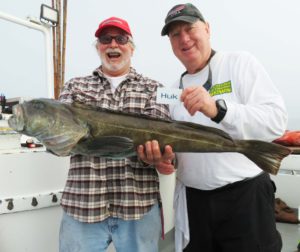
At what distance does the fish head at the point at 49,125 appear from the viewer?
2.47m

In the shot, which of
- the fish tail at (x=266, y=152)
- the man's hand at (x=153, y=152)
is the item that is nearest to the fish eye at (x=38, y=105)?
the man's hand at (x=153, y=152)

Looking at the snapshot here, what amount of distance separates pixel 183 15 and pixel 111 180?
5.40 ft

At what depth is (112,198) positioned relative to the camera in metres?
3.01

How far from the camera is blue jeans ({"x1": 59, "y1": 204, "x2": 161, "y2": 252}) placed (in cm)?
297

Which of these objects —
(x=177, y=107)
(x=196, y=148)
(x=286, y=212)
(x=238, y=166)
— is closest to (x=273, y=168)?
(x=238, y=166)

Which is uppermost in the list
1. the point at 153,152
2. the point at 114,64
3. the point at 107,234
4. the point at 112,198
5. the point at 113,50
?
the point at 113,50

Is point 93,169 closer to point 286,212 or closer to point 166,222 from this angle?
point 166,222

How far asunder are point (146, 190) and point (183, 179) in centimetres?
36

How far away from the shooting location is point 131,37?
3600 mm

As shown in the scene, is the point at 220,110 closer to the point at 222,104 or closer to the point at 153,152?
the point at 222,104

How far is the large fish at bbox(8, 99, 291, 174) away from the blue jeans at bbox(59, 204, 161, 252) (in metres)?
0.77

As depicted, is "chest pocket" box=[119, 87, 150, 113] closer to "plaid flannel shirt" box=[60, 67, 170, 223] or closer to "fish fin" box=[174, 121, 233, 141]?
"plaid flannel shirt" box=[60, 67, 170, 223]

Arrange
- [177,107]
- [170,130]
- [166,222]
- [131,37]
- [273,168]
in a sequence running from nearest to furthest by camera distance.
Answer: [273,168]
[170,130]
[177,107]
[131,37]
[166,222]

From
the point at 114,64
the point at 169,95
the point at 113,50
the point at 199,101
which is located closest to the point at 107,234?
the point at 169,95
